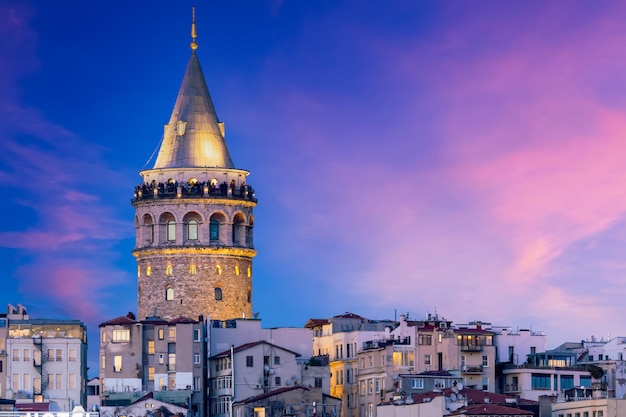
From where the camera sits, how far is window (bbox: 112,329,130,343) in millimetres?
142875

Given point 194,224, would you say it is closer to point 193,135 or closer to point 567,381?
point 193,135

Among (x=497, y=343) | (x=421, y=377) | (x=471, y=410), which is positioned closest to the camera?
(x=471, y=410)

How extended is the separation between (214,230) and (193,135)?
590cm

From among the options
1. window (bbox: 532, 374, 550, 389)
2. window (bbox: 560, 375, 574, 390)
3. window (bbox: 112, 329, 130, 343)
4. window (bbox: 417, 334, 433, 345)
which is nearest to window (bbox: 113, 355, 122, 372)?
window (bbox: 112, 329, 130, 343)

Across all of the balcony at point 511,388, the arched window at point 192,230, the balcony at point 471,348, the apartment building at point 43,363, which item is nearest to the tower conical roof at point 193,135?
the arched window at point 192,230

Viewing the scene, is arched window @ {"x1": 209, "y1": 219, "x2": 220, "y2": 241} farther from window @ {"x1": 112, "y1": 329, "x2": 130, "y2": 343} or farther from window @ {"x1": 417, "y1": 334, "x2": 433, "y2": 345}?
window @ {"x1": 417, "y1": 334, "x2": 433, "y2": 345}

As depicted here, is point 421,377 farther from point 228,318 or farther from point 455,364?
point 228,318

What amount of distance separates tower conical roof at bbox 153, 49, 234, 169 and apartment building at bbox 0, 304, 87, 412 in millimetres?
13394

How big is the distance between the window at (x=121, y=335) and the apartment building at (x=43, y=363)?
2097 millimetres

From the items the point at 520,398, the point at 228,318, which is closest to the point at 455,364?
the point at 520,398

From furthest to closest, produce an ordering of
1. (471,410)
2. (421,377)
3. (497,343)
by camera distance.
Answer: (497,343)
(421,377)
(471,410)

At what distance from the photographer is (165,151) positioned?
152125 mm

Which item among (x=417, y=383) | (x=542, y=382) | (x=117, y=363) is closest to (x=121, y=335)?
(x=117, y=363)

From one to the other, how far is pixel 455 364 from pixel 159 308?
58.9 ft
